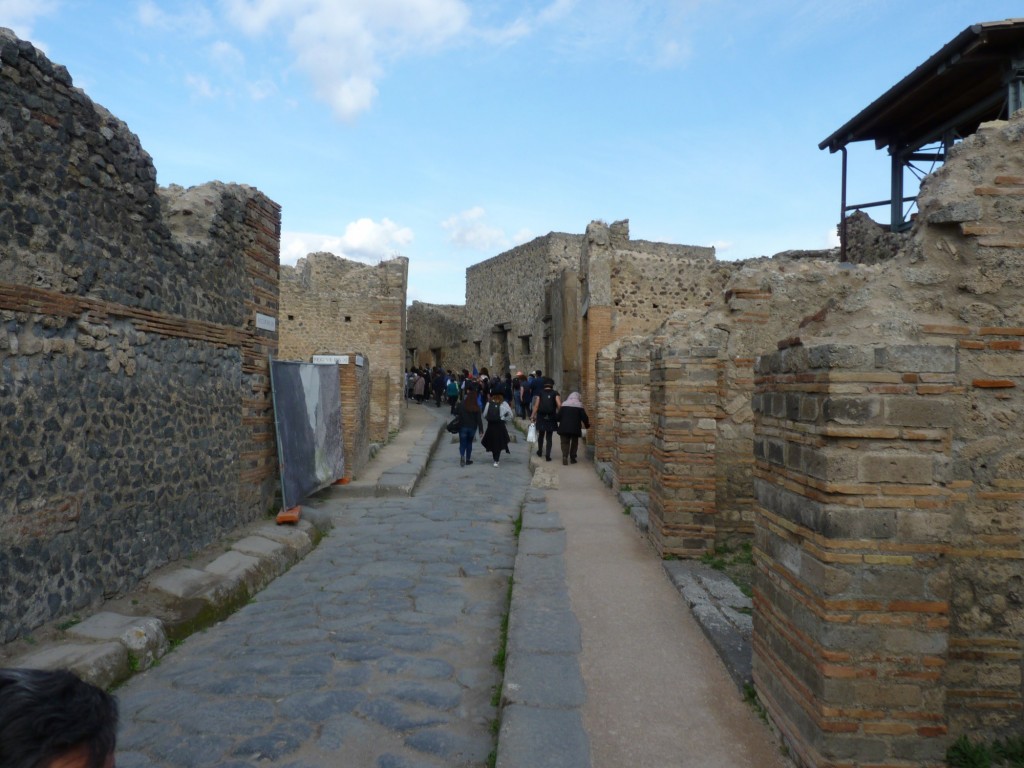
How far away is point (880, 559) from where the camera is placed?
102 inches

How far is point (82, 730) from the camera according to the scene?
39.2 inches

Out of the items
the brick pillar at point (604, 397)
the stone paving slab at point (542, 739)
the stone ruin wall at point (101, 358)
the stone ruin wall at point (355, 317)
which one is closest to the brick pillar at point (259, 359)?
the stone ruin wall at point (101, 358)

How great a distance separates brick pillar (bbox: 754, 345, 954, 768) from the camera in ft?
8.39

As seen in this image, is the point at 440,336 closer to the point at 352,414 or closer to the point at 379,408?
the point at 379,408

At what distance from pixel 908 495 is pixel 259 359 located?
6146 millimetres

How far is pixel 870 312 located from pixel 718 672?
1.99 m

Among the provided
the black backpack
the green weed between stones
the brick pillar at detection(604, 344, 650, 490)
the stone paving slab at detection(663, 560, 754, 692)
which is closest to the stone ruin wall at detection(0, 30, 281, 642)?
the stone paving slab at detection(663, 560, 754, 692)

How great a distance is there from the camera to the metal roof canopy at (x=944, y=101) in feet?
28.8

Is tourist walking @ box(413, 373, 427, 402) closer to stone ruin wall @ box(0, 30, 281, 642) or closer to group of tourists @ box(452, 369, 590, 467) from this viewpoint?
group of tourists @ box(452, 369, 590, 467)

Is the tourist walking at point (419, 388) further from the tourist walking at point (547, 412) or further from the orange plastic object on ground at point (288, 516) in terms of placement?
the orange plastic object on ground at point (288, 516)

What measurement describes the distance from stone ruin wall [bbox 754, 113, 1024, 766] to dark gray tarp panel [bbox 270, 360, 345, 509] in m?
5.36

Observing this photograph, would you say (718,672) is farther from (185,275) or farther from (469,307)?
(469,307)

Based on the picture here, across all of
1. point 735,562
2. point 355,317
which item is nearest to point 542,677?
point 735,562

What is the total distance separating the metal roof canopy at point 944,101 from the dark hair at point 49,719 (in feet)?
29.2
